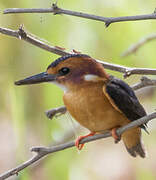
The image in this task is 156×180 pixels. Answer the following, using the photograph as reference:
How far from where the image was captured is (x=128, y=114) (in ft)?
7.54

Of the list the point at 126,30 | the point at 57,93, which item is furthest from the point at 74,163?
the point at 126,30

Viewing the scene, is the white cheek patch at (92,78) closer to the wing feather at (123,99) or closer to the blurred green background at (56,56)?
the wing feather at (123,99)

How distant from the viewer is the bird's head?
2297 millimetres

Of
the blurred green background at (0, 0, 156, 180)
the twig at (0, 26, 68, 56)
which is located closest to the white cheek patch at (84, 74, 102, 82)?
the twig at (0, 26, 68, 56)

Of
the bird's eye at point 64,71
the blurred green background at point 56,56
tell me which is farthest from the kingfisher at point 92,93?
the blurred green background at point 56,56

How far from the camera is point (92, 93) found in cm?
227

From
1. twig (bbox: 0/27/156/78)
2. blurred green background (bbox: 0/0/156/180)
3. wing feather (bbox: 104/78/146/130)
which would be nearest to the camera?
twig (bbox: 0/27/156/78)

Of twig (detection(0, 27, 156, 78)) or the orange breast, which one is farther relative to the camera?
the orange breast

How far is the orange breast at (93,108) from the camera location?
2262 mm

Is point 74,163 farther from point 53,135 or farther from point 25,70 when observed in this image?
point 25,70

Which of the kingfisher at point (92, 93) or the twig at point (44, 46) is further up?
the twig at point (44, 46)

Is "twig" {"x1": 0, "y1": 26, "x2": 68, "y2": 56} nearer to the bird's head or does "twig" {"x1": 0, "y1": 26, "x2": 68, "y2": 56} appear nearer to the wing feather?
the bird's head

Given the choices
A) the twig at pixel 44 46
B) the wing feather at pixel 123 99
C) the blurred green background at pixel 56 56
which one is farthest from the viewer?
the blurred green background at pixel 56 56

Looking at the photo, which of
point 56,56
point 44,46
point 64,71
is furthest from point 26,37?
point 56,56
